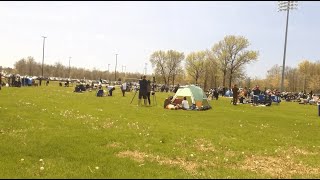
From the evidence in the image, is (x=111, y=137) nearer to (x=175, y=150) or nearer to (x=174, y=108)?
(x=175, y=150)

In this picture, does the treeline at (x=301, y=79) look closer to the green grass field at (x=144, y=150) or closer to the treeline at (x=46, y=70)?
the treeline at (x=46, y=70)

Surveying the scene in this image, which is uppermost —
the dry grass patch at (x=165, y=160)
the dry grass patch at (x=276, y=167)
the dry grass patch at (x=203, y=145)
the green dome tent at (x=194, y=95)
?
the green dome tent at (x=194, y=95)

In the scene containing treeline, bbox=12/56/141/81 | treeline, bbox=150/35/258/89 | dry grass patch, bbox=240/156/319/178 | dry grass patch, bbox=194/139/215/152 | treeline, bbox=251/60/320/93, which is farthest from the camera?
treeline, bbox=12/56/141/81

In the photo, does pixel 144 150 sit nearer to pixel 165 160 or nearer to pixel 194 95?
pixel 165 160

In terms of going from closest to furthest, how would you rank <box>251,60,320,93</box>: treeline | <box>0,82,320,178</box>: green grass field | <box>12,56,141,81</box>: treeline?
1. <box>0,82,320,178</box>: green grass field
2. <box>251,60,320,93</box>: treeline
3. <box>12,56,141,81</box>: treeline

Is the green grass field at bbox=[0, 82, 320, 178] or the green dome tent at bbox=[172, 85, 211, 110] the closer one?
the green grass field at bbox=[0, 82, 320, 178]

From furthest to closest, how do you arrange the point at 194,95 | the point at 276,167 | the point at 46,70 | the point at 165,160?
the point at 46,70, the point at 194,95, the point at 165,160, the point at 276,167

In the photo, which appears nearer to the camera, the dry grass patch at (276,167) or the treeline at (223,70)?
the dry grass patch at (276,167)

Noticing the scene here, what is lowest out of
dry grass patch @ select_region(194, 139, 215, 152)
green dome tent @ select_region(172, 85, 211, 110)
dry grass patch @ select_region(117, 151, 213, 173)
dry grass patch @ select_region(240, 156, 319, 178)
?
dry grass patch @ select_region(240, 156, 319, 178)

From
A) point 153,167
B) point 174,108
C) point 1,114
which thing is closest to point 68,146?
point 153,167

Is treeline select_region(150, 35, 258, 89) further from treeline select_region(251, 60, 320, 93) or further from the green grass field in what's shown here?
the green grass field

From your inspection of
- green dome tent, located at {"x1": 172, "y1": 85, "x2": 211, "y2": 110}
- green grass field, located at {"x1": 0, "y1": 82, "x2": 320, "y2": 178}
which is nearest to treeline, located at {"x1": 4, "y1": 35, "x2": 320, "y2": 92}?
green dome tent, located at {"x1": 172, "y1": 85, "x2": 211, "y2": 110}

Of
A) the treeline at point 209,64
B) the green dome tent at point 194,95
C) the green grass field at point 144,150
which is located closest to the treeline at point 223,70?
the treeline at point 209,64

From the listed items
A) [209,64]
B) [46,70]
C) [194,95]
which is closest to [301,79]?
[209,64]
